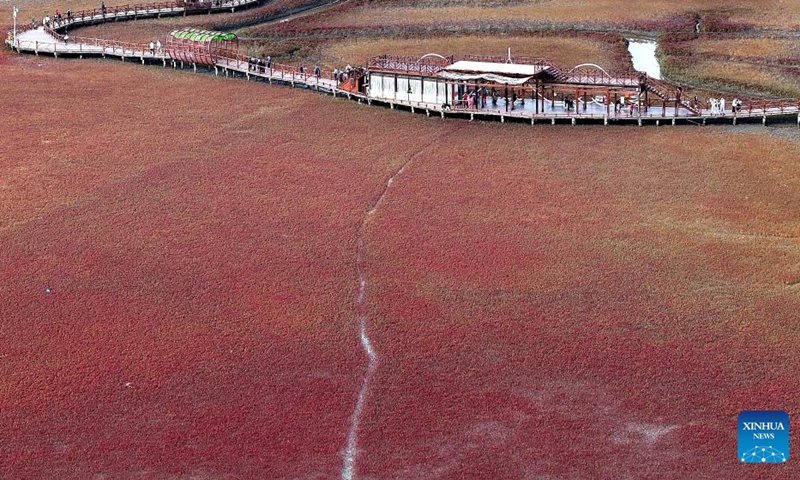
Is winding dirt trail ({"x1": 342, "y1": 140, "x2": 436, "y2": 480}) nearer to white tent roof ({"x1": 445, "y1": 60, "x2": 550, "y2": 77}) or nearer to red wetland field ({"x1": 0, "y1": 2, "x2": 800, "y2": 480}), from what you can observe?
red wetland field ({"x1": 0, "y1": 2, "x2": 800, "y2": 480})

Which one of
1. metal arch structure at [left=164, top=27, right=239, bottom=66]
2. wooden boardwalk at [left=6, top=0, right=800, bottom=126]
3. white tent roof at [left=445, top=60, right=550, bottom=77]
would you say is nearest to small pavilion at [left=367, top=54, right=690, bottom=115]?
white tent roof at [left=445, top=60, right=550, bottom=77]

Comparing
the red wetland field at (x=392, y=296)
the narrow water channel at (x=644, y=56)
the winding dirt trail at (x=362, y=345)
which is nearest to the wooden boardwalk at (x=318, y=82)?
the red wetland field at (x=392, y=296)

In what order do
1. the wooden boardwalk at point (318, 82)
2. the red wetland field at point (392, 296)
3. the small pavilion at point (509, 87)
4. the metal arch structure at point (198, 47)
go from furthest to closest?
the metal arch structure at point (198, 47) < the small pavilion at point (509, 87) < the wooden boardwalk at point (318, 82) < the red wetland field at point (392, 296)

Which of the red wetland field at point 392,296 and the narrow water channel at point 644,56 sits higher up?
the narrow water channel at point 644,56


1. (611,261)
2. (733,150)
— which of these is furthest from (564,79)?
(611,261)

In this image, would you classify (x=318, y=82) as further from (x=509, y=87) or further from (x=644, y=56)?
(x=644, y=56)

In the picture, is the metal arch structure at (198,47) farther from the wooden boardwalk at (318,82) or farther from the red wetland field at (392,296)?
the red wetland field at (392,296)

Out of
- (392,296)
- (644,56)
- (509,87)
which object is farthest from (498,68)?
(392,296)

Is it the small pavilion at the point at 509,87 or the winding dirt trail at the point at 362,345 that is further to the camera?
the small pavilion at the point at 509,87
